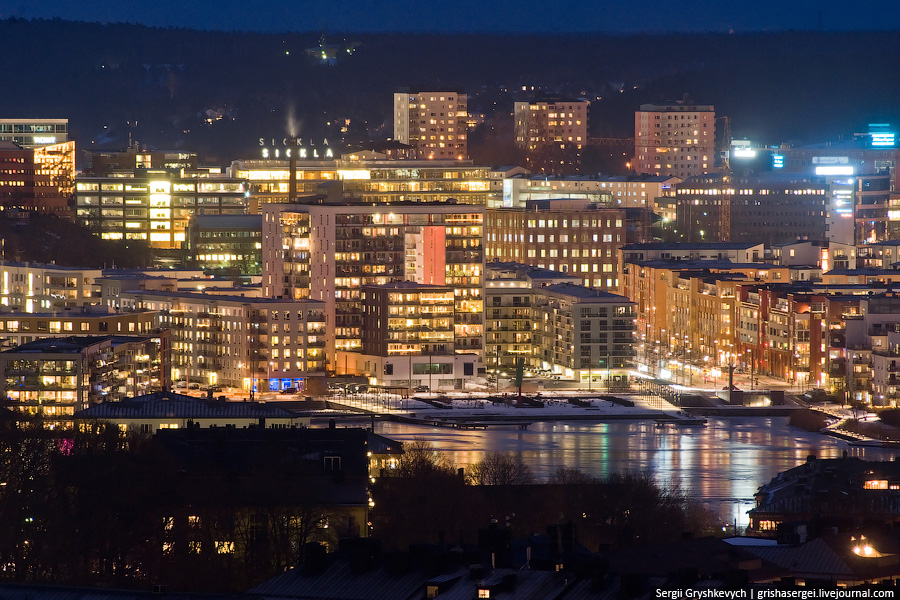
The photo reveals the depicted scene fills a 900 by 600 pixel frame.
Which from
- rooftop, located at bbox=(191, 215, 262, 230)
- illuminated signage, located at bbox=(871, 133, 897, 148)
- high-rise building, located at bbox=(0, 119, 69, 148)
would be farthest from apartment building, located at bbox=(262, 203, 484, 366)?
illuminated signage, located at bbox=(871, 133, 897, 148)

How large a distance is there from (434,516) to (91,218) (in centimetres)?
4911

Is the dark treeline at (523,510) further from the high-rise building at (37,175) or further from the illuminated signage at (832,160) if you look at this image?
the illuminated signage at (832,160)

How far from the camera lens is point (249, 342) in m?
53.0

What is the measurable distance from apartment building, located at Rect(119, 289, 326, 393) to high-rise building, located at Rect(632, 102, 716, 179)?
51855mm

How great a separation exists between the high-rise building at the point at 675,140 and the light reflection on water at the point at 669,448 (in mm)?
55335

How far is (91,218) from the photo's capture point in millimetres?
75812

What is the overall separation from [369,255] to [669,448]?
45.0 ft

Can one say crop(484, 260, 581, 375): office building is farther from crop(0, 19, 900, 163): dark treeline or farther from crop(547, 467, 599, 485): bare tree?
crop(0, 19, 900, 163): dark treeline

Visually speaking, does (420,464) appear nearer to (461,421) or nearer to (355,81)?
(461,421)

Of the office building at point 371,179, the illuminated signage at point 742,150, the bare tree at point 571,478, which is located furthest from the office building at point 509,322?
the illuminated signage at point 742,150

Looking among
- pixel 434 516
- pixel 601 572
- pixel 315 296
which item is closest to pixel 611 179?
pixel 315 296

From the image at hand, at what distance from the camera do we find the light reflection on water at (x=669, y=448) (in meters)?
39.6

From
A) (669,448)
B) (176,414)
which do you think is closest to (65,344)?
(176,414)

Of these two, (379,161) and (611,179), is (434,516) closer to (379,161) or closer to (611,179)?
(379,161)
